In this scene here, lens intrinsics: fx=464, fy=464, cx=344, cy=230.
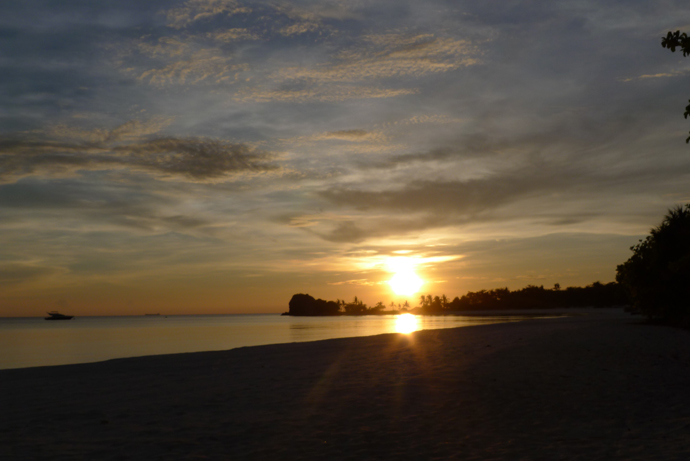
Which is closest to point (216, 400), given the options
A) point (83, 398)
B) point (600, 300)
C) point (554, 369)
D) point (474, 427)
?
point (83, 398)

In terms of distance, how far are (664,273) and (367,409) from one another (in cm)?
2922

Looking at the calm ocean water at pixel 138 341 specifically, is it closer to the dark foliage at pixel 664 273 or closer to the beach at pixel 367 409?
the beach at pixel 367 409

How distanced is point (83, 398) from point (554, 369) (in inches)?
546

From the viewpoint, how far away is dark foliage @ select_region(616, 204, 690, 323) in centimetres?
3138

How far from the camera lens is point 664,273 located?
31094 mm

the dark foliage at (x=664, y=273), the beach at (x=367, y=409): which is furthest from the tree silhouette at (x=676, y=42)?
the dark foliage at (x=664, y=273)

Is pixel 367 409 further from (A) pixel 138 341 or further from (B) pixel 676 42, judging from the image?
(A) pixel 138 341

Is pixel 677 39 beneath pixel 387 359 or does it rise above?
above

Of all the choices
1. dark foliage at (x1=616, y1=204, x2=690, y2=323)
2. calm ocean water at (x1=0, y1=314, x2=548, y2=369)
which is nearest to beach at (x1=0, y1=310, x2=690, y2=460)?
dark foliage at (x1=616, y1=204, x2=690, y2=323)

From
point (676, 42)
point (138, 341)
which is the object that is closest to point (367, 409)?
point (676, 42)

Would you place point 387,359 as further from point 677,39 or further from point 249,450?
point 677,39

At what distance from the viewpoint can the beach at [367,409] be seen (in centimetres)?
796

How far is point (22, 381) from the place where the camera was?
1591 centimetres

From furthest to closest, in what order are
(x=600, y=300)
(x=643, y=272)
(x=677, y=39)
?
(x=600, y=300)
(x=643, y=272)
(x=677, y=39)
